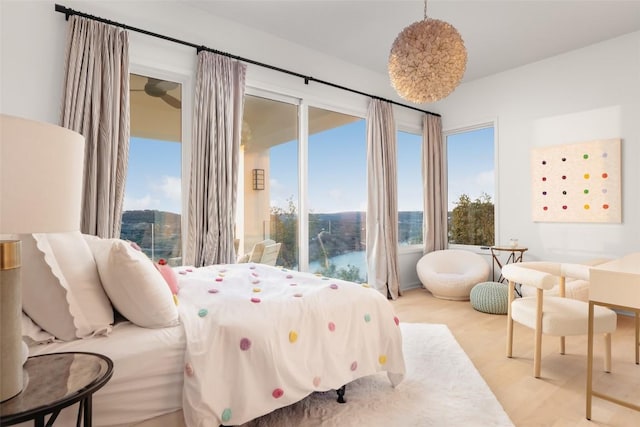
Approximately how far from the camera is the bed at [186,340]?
1.43 metres

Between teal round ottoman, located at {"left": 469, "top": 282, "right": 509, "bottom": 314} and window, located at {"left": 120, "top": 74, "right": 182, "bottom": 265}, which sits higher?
window, located at {"left": 120, "top": 74, "right": 182, "bottom": 265}

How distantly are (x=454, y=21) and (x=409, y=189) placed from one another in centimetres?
243

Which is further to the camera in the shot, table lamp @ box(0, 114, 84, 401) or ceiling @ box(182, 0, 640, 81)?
ceiling @ box(182, 0, 640, 81)

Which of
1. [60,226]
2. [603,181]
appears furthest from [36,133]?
[603,181]

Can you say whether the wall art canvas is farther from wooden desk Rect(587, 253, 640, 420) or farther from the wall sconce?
the wall sconce

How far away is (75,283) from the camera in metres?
1.55

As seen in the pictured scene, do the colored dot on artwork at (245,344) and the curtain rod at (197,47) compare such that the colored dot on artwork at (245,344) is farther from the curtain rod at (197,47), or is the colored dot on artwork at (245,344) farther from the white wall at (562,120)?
the white wall at (562,120)

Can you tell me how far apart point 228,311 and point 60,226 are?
0.90 meters

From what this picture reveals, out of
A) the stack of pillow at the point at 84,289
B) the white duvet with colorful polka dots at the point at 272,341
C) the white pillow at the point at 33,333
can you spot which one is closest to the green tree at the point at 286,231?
the white duvet with colorful polka dots at the point at 272,341

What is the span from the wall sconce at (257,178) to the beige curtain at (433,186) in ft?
8.60

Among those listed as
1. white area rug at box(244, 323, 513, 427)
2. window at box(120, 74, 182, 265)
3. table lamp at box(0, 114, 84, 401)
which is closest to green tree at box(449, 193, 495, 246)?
white area rug at box(244, 323, 513, 427)

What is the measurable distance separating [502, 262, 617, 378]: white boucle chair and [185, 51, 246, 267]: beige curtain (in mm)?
2366

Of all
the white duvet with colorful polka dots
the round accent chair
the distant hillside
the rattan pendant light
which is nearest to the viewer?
the white duvet with colorful polka dots

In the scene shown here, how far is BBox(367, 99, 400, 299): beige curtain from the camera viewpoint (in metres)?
4.70
